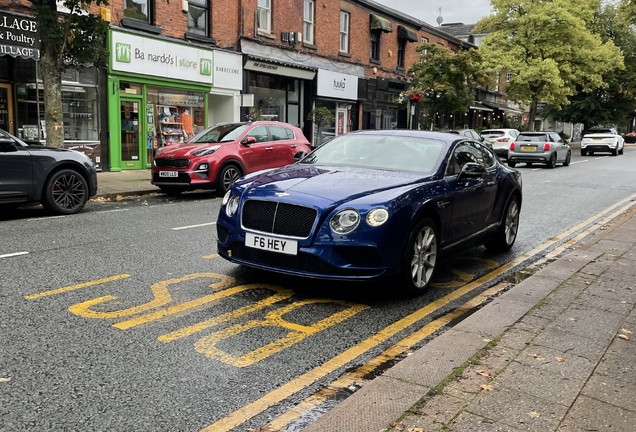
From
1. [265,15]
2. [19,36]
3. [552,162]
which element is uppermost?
[265,15]

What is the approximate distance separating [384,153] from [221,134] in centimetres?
816

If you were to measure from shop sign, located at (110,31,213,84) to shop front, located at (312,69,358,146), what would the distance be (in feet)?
22.5

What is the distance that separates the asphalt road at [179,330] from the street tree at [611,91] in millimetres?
46596

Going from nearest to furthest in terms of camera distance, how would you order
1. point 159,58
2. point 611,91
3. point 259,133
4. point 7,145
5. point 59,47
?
point 7,145 < point 59,47 < point 259,133 < point 159,58 < point 611,91

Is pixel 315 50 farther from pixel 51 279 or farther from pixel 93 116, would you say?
pixel 51 279

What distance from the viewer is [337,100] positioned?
27484 millimetres

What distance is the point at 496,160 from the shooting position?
7.71 m

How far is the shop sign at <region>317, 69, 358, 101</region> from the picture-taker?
26.0 metres

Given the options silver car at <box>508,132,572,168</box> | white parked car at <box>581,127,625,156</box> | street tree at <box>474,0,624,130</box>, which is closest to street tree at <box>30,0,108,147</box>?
silver car at <box>508,132,572,168</box>

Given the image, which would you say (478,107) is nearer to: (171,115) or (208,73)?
(208,73)

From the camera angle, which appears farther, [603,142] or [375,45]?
[603,142]

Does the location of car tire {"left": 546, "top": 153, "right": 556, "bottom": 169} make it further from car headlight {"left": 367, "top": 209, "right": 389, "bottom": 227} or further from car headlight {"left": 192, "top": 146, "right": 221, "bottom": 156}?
car headlight {"left": 367, "top": 209, "right": 389, "bottom": 227}

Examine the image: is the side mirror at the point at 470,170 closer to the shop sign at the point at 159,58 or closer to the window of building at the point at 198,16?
the shop sign at the point at 159,58

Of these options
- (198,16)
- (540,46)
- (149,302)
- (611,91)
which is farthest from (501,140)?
(611,91)
